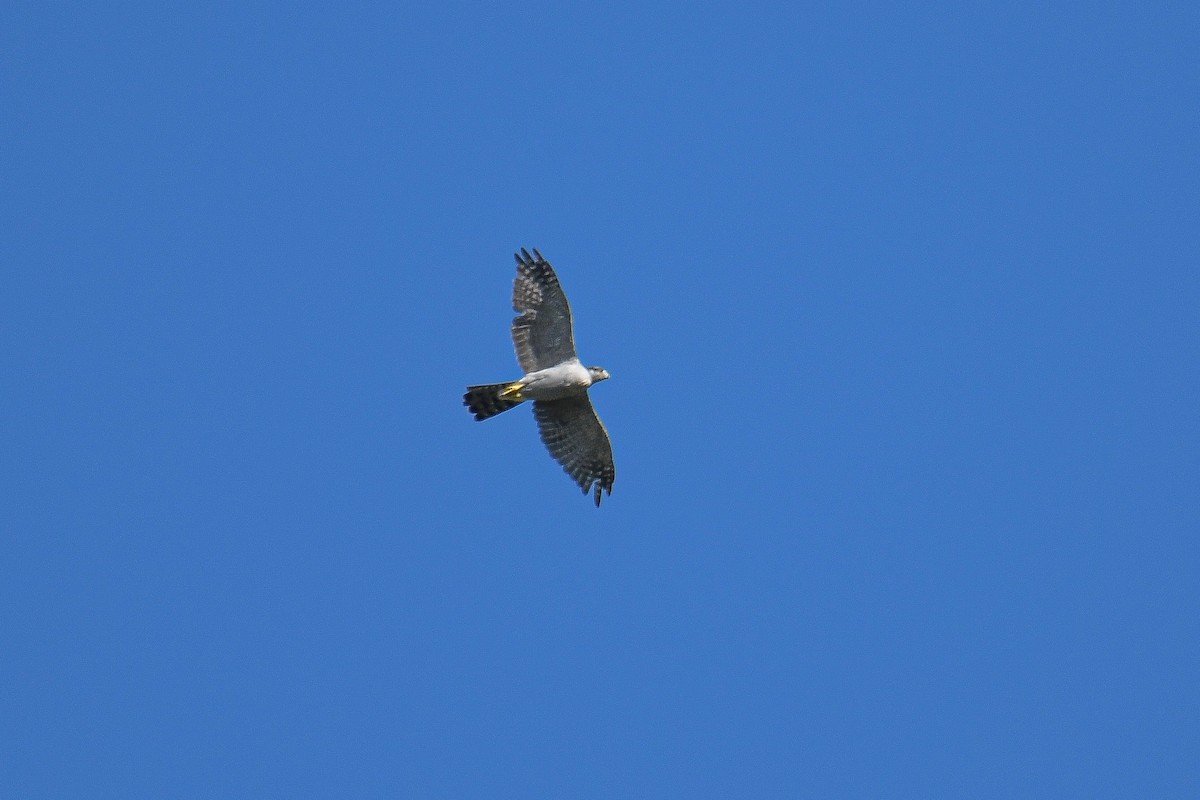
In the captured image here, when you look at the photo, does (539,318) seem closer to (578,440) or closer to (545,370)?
(545,370)

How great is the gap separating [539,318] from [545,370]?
0.77m

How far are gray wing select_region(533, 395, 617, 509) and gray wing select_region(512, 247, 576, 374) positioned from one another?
898 millimetres

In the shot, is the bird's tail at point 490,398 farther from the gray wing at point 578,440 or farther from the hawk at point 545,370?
the gray wing at point 578,440

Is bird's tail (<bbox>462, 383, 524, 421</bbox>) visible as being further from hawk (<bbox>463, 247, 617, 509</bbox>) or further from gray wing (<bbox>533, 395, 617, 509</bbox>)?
gray wing (<bbox>533, 395, 617, 509</bbox>)

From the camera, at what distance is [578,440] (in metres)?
21.1

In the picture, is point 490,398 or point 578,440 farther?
point 578,440

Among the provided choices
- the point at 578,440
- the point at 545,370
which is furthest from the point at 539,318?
the point at 578,440

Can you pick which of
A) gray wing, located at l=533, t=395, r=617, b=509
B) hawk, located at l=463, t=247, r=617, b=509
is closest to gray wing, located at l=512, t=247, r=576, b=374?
hawk, located at l=463, t=247, r=617, b=509

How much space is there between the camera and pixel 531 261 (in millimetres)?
19656

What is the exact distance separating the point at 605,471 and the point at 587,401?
4.55 feet

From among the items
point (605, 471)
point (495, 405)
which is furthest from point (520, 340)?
point (605, 471)

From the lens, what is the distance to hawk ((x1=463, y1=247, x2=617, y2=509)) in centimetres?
1969

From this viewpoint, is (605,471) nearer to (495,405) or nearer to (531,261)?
(495,405)

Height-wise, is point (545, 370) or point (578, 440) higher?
point (545, 370)
